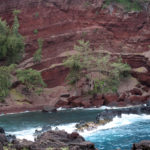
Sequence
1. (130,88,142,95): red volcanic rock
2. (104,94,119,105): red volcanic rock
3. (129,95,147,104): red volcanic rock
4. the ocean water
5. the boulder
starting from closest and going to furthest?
the ocean water < the boulder < (129,95,147,104): red volcanic rock < (104,94,119,105): red volcanic rock < (130,88,142,95): red volcanic rock

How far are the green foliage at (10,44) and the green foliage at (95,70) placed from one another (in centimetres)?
810

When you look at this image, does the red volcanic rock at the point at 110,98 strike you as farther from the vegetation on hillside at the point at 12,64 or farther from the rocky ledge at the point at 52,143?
the rocky ledge at the point at 52,143

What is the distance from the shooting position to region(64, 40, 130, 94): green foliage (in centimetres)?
4812

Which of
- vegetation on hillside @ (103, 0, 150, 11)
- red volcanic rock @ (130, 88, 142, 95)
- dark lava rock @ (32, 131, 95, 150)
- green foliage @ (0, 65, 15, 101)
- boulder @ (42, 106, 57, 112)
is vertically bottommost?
dark lava rock @ (32, 131, 95, 150)

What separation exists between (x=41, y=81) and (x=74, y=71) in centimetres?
531

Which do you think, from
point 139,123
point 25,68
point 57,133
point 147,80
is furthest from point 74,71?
point 57,133

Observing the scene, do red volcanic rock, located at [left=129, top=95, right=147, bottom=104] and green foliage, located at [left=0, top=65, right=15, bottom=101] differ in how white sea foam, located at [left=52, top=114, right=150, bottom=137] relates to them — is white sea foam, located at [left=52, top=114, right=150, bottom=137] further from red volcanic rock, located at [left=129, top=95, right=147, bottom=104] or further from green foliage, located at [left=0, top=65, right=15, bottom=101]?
green foliage, located at [left=0, top=65, right=15, bottom=101]

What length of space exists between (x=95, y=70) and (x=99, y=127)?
69.8 ft

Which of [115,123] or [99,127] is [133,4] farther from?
[99,127]

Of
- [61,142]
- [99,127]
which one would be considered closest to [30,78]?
[99,127]

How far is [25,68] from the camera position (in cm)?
5209

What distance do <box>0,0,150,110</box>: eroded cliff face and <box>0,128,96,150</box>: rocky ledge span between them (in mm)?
34053

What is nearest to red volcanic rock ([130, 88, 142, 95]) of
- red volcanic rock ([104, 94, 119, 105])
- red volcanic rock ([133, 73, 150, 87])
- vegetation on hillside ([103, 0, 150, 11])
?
red volcanic rock ([104, 94, 119, 105])

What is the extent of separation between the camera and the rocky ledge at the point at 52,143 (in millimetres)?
17141
